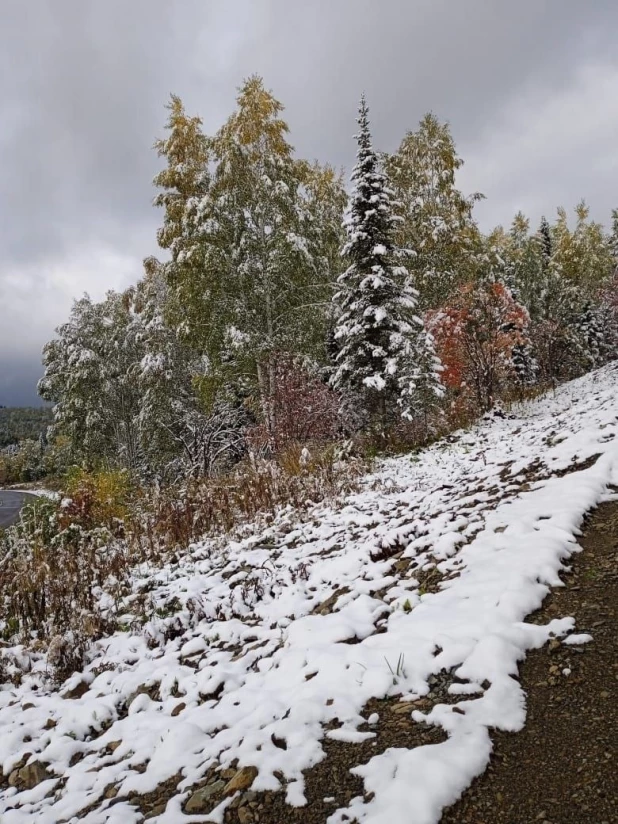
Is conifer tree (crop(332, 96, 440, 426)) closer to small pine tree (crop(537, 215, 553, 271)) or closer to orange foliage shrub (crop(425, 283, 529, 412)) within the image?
orange foliage shrub (crop(425, 283, 529, 412))

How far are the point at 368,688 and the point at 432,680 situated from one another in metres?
0.36

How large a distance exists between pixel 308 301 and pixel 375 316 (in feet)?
14.1

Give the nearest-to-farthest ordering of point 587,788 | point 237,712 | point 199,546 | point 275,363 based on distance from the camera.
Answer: point 587,788
point 237,712
point 199,546
point 275,363

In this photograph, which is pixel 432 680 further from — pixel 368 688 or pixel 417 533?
pixel 417 533

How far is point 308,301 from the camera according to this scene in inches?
604

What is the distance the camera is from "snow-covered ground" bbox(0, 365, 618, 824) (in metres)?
2.18

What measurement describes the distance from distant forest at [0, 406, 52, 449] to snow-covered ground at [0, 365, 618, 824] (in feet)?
444

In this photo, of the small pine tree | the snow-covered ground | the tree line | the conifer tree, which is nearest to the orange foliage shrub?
the tree line

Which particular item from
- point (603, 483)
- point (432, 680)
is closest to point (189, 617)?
point (432, 680)

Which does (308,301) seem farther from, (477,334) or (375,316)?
(477,334)

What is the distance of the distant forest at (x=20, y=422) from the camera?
122625 millimetres

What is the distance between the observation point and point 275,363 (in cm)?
1396

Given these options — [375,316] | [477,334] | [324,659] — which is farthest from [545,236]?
[324,659]

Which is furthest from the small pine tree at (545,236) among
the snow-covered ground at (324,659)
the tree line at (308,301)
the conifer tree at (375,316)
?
the snow-covered ground at (324,659)
